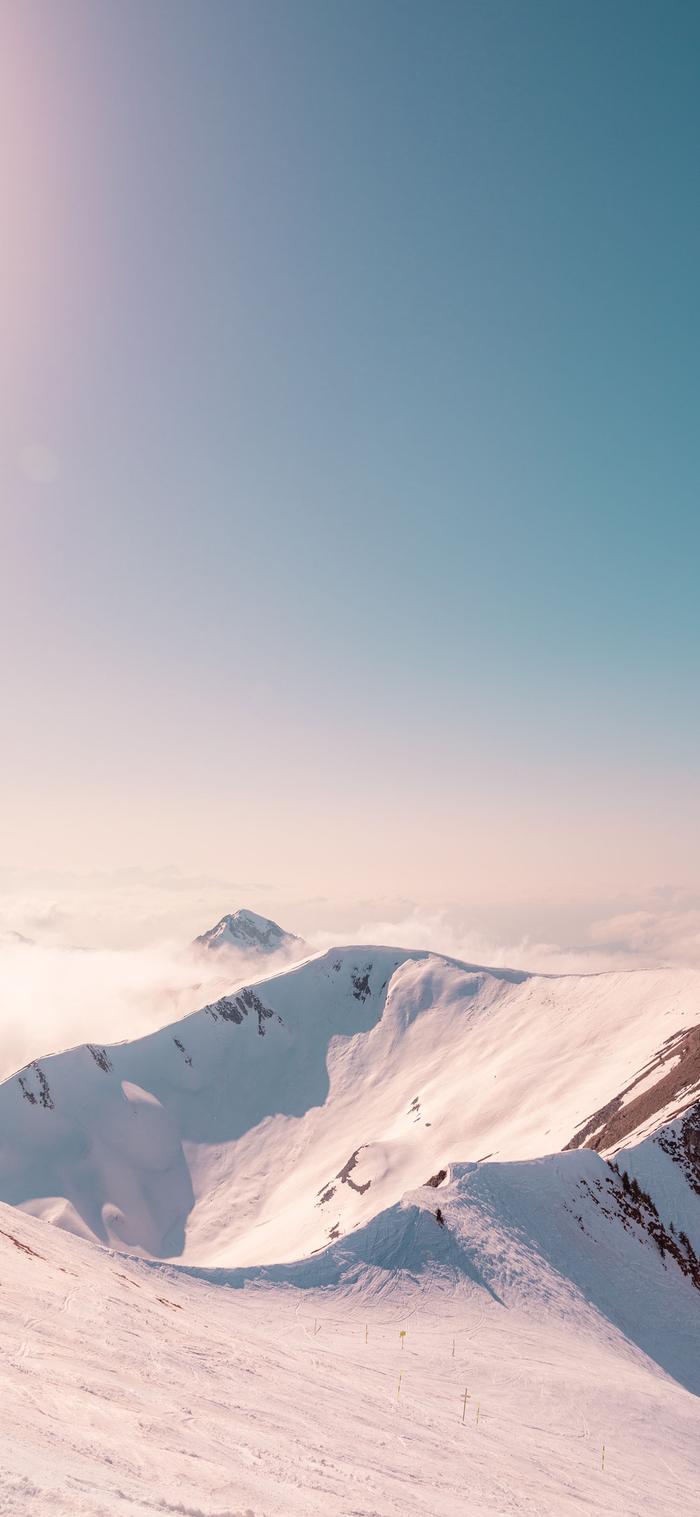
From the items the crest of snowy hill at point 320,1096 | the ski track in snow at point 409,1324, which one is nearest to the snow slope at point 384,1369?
the ski track in snow at point 409,1324

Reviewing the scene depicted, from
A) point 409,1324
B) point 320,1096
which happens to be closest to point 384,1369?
point 409,1324

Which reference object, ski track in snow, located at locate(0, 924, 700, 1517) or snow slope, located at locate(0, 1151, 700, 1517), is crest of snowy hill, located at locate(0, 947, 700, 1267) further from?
snow slope, located at locate(0, 1151, 700, 1517)

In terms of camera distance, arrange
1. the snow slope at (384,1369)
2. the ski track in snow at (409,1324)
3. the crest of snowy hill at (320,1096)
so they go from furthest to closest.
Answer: the crest of snowy hill at (320,1096) < the ski track in snow at (409,1324) < the snow slope at (384,1369)

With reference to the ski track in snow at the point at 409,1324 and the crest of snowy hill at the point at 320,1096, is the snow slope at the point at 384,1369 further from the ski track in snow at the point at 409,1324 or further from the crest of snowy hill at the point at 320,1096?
the crest of snowy hill at the point at 320,1096

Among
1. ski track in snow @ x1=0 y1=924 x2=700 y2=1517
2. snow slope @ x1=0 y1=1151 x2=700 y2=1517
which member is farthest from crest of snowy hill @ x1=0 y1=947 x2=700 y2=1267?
snow slope @ x1=0 y1=1151 x2=700 y2=1517

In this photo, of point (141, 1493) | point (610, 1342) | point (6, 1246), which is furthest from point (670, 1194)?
point (141, 1493)
